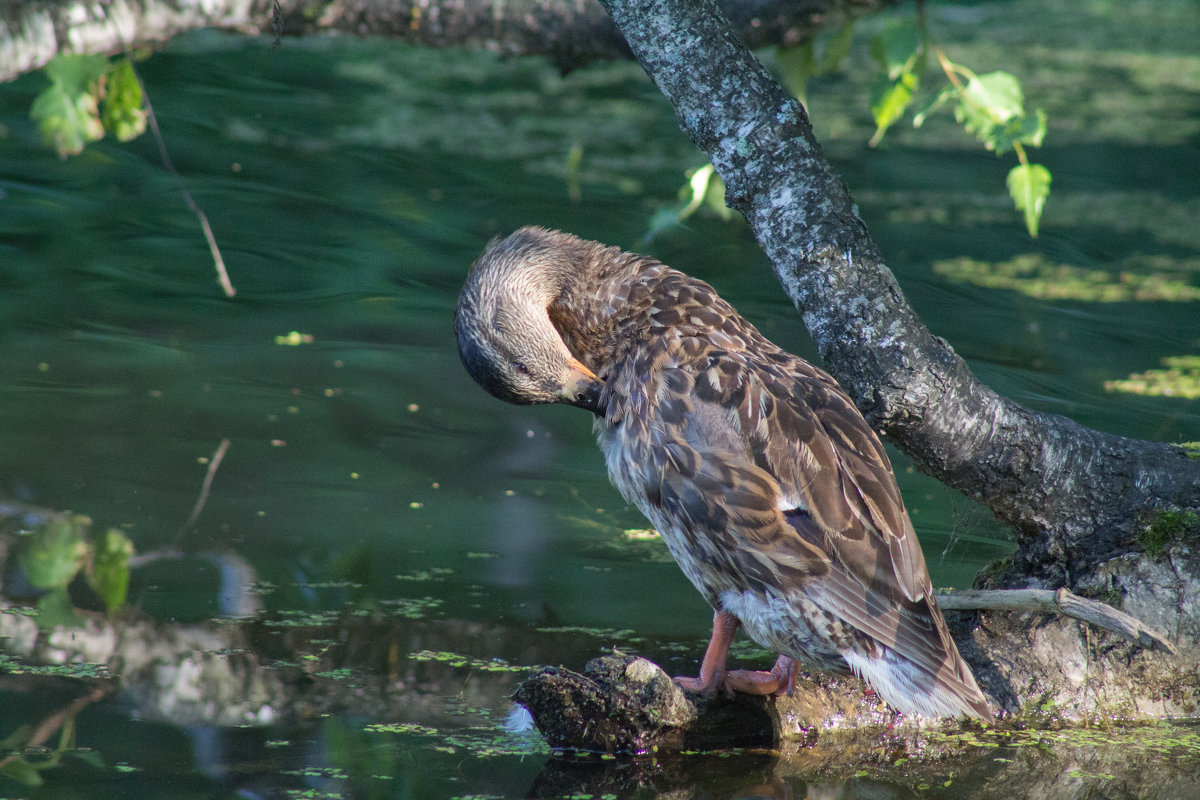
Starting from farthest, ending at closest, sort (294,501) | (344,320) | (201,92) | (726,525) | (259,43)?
(259,43) → (201,92) → (344,320) → (294,501) → (726,525)

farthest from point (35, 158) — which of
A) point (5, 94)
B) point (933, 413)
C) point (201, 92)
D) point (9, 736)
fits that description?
point (933, 413)

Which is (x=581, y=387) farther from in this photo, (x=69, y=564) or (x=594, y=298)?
(x=69, y=564)

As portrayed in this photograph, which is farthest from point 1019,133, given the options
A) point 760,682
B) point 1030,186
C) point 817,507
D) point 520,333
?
point 760,682

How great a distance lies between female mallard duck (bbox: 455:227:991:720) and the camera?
2.85 metres

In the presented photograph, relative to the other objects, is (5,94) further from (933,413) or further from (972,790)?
(972,790)

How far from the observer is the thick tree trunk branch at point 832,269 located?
3.08m

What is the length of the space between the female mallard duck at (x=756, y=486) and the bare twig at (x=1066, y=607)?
Answer: 0.20m

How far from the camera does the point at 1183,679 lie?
125 inches

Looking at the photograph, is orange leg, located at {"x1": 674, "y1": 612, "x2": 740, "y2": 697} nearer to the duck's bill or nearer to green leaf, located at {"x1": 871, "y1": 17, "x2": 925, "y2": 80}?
the duck's bill

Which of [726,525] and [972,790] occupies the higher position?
[726,525]

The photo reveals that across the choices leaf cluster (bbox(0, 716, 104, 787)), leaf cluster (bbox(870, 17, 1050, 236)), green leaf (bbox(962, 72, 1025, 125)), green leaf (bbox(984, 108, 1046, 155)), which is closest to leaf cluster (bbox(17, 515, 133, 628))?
leaf cluster (bbox(0, 716, 104, 787))

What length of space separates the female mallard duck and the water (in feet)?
0.92

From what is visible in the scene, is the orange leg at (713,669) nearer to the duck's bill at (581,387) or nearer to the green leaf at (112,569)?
the duck's bill at (581,387)

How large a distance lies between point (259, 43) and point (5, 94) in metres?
2.16
